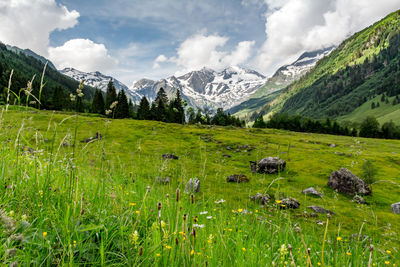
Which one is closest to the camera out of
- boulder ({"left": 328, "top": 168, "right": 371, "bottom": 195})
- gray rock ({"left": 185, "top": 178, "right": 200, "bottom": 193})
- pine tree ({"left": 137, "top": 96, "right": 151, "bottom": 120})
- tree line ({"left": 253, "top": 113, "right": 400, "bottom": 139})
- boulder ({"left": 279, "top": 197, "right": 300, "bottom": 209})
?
gray rock ({"left": 185, "top": 178, "right": 200, "bottom": 193})

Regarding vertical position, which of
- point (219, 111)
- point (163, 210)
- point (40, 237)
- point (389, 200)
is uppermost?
point (219, 111)

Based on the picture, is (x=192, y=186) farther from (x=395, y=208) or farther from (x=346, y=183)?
(x=346, y=183)

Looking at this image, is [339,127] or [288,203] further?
[339,127]

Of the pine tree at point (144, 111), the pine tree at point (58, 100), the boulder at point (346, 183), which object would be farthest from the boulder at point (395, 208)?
the pine tree at point (58, 100)

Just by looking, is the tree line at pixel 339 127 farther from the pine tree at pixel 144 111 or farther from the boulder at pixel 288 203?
the boulder at pixel 288 203

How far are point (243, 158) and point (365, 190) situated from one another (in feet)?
64.3

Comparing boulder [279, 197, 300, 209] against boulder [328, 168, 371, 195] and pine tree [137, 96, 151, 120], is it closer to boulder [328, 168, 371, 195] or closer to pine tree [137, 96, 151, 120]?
boulder [328, 168, 371, 195]

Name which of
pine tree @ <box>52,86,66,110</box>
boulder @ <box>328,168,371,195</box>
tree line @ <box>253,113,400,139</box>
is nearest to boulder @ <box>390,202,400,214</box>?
boulder @ <box>328,168,371,195</box>

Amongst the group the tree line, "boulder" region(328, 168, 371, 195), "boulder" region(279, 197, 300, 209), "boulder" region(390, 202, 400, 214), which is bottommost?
"boulder" region(390, 202, 400, 214)

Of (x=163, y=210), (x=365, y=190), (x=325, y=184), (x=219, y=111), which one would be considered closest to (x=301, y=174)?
(x=325, y=184)

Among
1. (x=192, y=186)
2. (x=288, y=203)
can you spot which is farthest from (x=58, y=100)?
(x=288, y=203)

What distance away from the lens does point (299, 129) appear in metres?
142

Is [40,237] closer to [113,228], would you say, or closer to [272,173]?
[113,228]

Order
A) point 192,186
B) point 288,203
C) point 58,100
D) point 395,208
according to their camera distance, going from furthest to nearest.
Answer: point 58,100
point 395,208
point 288,203
point 192,186
